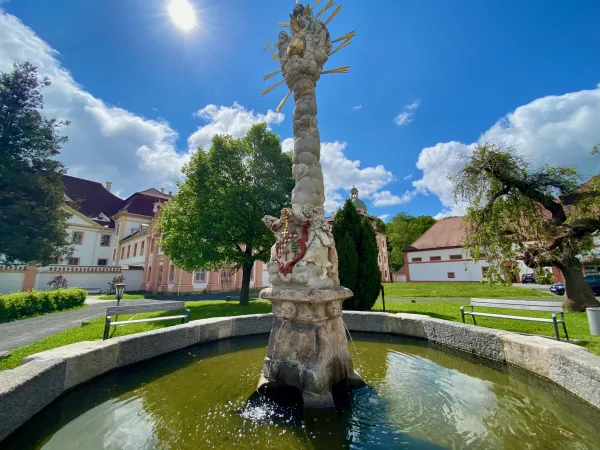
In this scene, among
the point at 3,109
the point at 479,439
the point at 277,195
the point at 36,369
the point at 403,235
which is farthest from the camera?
the point at 403,235

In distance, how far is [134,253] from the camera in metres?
35.6

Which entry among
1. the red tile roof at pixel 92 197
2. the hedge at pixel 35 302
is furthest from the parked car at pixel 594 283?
the red tile roof at pixel 92 197

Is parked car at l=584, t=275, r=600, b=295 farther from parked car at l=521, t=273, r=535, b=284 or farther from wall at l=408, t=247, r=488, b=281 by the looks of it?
wall at l=408, t=247, r=488, b=281

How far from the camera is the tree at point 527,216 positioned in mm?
9836

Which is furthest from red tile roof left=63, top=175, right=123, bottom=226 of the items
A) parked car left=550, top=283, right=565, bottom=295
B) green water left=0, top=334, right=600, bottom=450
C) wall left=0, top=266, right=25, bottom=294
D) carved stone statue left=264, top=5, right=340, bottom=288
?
parked car left=550, top=283, right=565, bottom=295

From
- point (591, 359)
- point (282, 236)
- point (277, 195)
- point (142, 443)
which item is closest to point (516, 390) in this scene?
point (591, 359)

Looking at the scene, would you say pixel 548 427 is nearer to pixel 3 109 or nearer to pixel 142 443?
pixel 142 443

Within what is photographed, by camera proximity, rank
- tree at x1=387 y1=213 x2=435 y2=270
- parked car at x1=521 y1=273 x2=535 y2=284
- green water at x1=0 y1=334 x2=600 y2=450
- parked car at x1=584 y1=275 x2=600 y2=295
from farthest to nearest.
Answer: tree at x1=387 y1=213 x2=435 y2=270 → parked car at x1=521 y1=273 x2=535 y2=284 → parked car at x1=584 y1=275 x2=600 y2=295 → green water at x1=0 y1=334 x2=600 y2=450

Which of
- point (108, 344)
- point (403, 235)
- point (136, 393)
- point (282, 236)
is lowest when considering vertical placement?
point (136, 393)

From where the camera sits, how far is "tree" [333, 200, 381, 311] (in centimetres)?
1059

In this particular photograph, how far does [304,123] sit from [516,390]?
5.82m

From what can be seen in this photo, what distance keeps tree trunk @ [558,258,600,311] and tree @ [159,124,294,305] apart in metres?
12.3

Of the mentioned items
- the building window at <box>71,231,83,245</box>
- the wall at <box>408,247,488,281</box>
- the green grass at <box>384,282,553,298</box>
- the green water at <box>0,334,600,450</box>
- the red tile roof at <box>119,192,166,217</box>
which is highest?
the red tile roof at <box>119,192,166,217</box>

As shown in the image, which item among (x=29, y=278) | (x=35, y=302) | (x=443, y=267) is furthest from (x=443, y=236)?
(x=29, y=278)
